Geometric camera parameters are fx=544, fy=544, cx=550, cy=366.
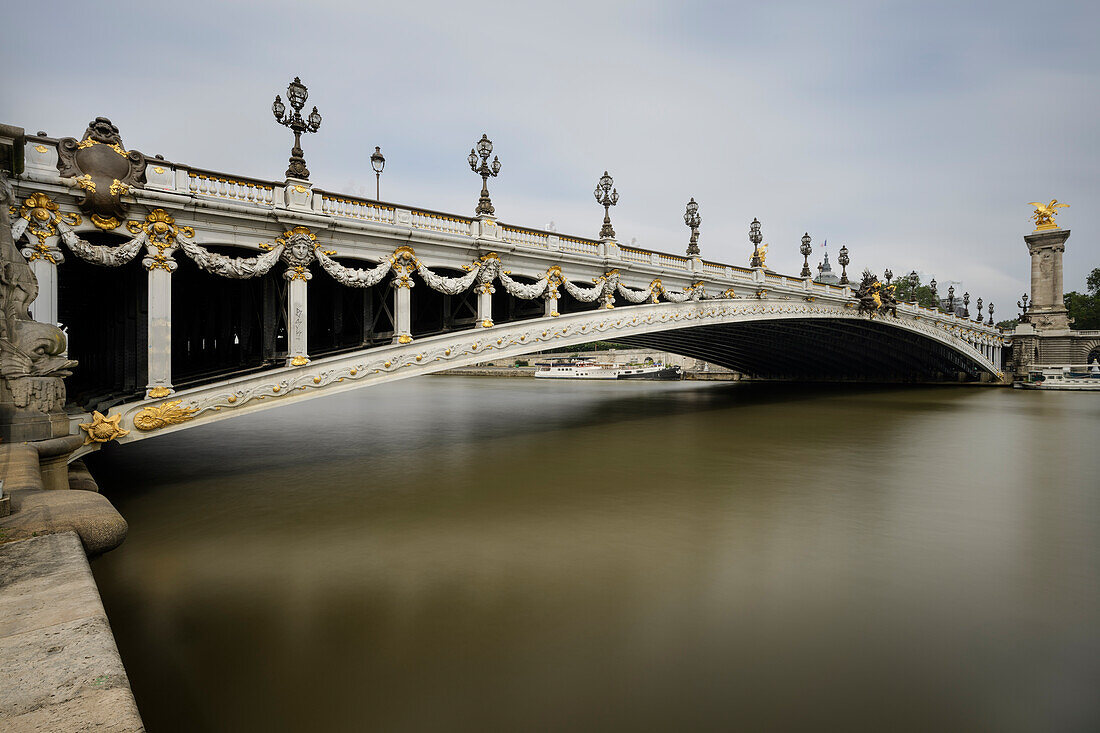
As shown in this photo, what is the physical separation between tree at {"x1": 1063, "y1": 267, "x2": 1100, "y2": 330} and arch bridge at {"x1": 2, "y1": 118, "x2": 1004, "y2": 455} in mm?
68206

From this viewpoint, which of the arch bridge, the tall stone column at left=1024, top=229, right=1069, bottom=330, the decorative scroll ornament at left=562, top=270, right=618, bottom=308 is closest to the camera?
the arch bridge

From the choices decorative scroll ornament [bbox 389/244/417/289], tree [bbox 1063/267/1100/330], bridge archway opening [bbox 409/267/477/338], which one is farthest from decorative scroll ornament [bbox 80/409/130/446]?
tree [bbox 1063/267/1100/330]

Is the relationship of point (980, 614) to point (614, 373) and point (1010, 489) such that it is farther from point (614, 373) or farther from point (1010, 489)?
point (614, 373)

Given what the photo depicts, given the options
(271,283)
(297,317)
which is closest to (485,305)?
(297,317)

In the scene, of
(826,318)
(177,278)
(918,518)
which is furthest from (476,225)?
(826,318)

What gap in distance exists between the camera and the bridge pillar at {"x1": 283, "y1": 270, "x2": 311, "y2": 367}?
13094 mm

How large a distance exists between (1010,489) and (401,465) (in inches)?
553

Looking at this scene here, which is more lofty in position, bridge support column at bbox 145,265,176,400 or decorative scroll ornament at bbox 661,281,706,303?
decorative scroll ornament at bbox 661,281,706,303

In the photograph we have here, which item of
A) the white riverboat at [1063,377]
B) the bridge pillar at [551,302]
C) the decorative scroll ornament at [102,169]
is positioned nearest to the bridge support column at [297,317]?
the decorative scroll ornament at [102,169]

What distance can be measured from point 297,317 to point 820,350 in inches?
1703

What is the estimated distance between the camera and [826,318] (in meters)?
33.6

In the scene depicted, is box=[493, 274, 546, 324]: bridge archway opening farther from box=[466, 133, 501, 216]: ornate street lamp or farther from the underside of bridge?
the underside of bridge

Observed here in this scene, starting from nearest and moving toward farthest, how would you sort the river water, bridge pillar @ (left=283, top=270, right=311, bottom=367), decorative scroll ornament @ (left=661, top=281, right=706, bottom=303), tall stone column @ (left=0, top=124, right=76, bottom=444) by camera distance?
the river water < tall stone column @ (left=0, top=124, right=76, bottom=444) < bridge pillar @ (left=283, top=270, right=311, bottom=367) < decorative scroll ornament @ (left=661, top=281, right=706, bottom=303)

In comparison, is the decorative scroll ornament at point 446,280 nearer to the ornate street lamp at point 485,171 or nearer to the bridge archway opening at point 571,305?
the ornate street lamp at point 485,171
